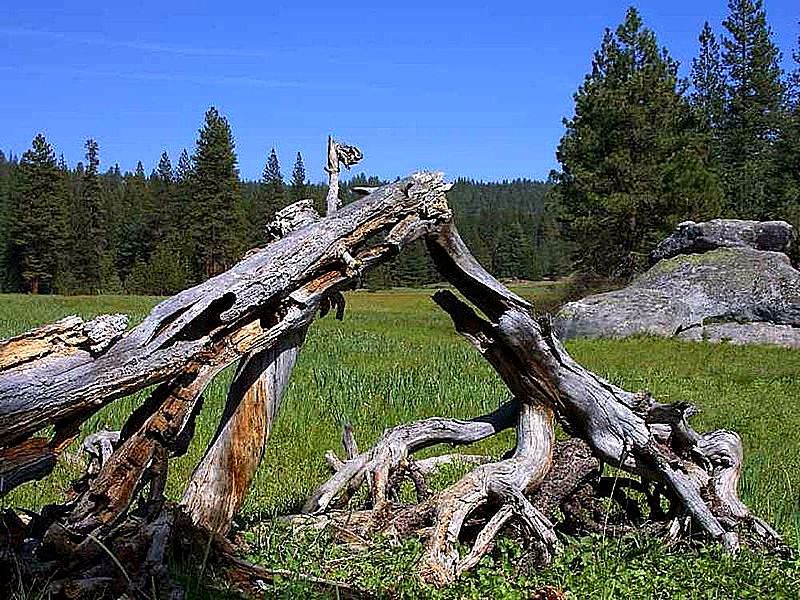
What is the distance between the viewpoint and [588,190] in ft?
130

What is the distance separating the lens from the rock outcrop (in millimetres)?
22797

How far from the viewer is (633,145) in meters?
40.2

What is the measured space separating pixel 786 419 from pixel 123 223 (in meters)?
103

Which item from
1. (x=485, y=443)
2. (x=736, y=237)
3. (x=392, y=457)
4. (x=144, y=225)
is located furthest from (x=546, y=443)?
(x=144, y=225)

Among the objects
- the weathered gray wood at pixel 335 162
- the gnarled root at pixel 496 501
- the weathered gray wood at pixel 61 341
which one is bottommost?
the gnarled root at pixel 496 501

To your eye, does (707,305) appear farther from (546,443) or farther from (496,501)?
(496,501)

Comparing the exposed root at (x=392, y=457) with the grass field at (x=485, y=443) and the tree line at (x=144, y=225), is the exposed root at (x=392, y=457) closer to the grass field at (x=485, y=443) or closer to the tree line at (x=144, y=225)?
the grass field at (x=485, y=443)

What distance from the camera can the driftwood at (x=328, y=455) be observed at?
4.00 metres

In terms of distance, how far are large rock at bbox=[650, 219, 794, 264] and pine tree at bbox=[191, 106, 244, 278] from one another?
188 ft

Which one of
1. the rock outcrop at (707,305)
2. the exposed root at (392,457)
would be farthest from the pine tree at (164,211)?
the exposed root at (392,457)

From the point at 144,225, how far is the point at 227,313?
10439cm

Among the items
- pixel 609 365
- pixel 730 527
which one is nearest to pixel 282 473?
pixel 730 527

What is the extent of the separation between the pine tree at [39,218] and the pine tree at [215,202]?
13.4 metres

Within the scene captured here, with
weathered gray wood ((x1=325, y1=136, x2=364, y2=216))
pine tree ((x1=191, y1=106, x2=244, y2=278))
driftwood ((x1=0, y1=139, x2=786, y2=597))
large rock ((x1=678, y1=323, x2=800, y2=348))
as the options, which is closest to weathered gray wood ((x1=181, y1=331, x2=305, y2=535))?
driftwood ((x1=0, y1=139, x2=786, y2=597))
